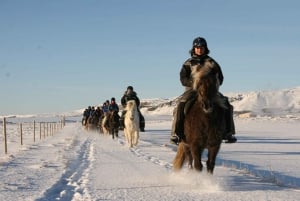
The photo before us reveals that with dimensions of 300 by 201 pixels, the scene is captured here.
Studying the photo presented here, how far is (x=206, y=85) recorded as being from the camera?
7219mm

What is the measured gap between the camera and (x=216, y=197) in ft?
22.5

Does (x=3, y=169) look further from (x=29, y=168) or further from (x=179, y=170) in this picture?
(x=179, y=170)

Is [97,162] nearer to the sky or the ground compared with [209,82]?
nearer to the ground

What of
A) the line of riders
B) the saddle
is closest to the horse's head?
the saddle

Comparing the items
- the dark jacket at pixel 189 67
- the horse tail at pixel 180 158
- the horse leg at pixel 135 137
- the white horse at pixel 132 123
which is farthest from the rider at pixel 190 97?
the horse leg at pixel 135 137

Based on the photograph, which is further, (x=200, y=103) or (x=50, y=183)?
(x=50, y=183)

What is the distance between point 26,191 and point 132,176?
90.4 inches

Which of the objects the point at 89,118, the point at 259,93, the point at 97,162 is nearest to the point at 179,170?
the point at 97,162

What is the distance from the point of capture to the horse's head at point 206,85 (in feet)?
23.7

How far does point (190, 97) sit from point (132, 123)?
11822mm

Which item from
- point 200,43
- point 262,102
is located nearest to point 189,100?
point 200,43

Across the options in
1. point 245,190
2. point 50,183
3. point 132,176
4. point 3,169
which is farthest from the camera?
point 3,169

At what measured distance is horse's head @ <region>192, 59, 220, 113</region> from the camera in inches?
285

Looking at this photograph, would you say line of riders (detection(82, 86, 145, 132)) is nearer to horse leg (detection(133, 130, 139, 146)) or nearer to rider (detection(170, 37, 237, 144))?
horse leg (detection(133, 130, 139, 146))
